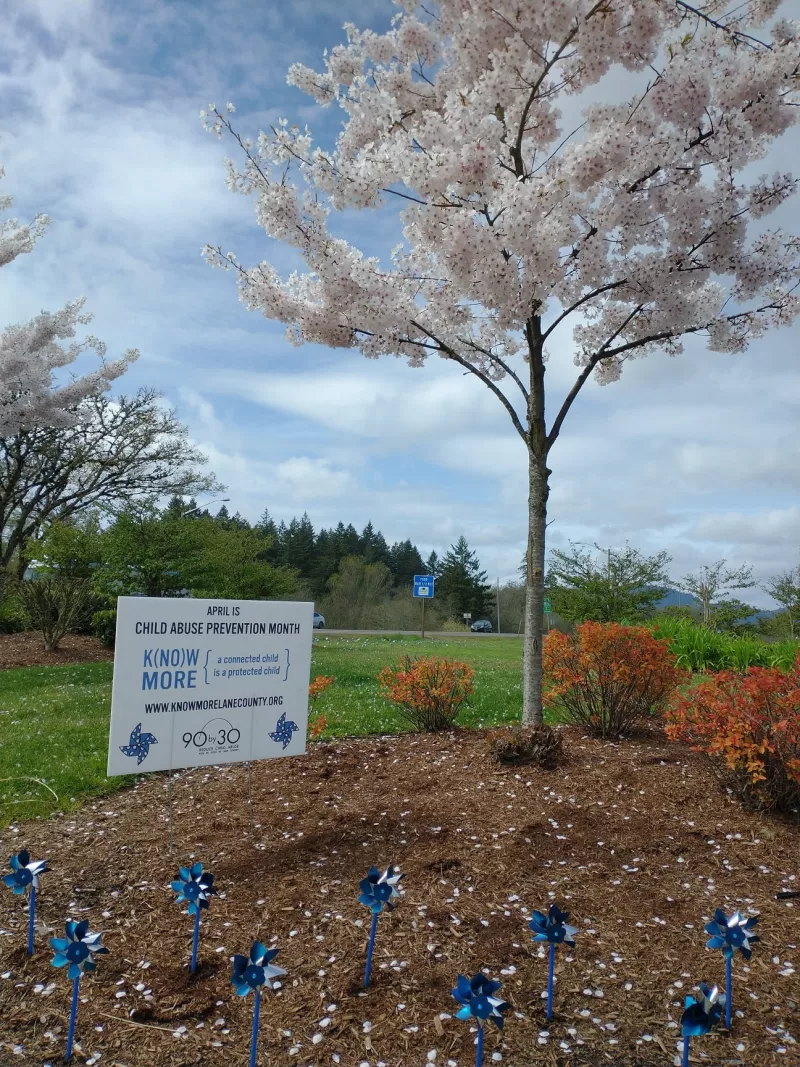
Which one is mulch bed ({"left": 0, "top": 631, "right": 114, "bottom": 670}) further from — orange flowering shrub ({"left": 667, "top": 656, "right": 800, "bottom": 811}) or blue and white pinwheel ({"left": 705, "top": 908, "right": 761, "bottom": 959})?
blue and white pinwheel ({"left": 705, "top": 908, "right": 761, "bottom": 959})

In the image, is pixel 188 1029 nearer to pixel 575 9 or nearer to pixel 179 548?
pixel 575 9

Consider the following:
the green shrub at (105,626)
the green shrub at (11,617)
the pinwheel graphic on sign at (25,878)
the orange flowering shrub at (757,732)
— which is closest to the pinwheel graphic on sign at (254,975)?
the pinwheel graphic on sign at (25,878)

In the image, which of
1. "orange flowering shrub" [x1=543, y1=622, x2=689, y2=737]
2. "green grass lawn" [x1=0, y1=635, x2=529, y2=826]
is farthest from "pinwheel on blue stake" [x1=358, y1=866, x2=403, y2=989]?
"orange flowering shrub" [x1=543, y1=622, x2=689, y2=737]

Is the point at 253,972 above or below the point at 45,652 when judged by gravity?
above

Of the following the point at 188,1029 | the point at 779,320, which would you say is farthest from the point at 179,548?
the point at 188,1029

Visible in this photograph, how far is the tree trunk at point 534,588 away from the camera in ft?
16.8

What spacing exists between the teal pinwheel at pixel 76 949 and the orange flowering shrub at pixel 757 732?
11.0ft

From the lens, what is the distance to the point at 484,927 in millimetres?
2934

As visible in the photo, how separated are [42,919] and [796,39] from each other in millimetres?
6948

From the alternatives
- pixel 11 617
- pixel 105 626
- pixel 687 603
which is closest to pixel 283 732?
pixel 105 626

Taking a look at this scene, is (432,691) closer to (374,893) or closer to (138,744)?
(138,744)

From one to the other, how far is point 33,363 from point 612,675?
14726 millimetres

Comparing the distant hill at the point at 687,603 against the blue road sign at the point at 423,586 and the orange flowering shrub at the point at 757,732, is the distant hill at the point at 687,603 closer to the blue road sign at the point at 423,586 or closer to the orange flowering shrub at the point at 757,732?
the blue road sign at the point at 423,586

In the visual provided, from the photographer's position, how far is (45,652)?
15.0 meters
